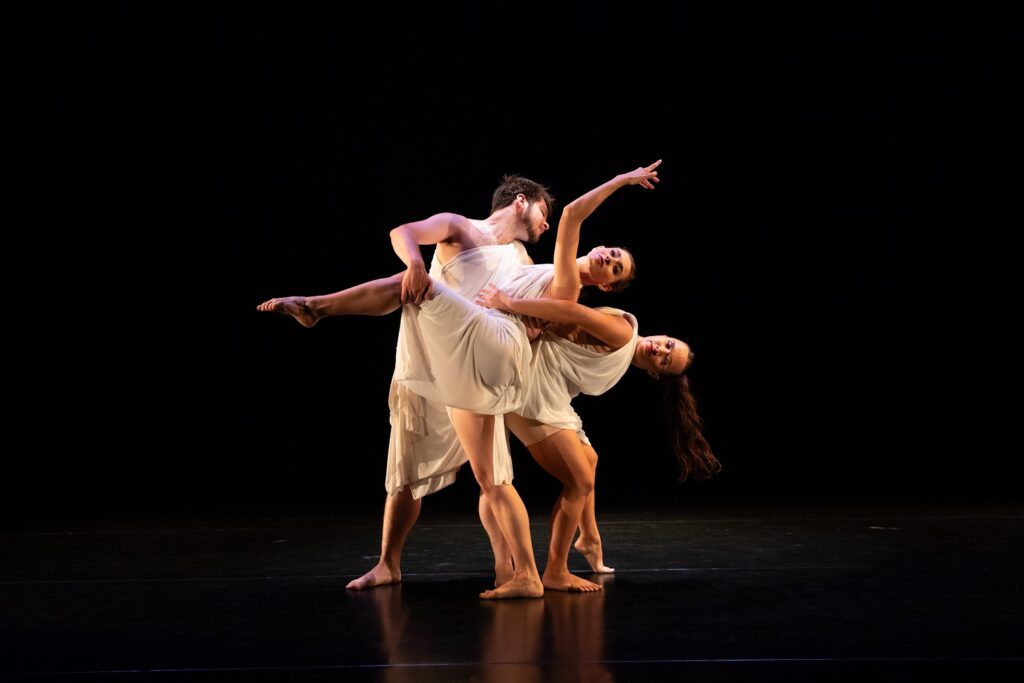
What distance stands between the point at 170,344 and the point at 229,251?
1.87ft

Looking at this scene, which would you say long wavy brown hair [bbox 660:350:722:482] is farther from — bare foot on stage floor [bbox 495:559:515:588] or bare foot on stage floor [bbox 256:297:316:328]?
bare foot on stage floor [bbox 256:297:316:328]

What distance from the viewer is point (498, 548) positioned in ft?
9.59

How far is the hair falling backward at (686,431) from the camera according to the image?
3.12 metres

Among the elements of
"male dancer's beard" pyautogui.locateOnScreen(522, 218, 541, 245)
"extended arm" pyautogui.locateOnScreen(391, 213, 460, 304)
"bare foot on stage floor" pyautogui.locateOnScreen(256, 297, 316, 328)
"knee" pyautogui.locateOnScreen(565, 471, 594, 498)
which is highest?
"male dancer's beard" pyautogui.locateOnScreen(522, 218, 541, 245)

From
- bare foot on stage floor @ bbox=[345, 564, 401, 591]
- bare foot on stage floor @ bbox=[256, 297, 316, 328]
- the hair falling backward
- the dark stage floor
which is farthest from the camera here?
the hair falling backward

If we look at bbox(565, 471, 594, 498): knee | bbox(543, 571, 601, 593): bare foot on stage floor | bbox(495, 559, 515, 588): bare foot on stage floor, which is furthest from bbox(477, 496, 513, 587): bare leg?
bbox(565, 471, 594, 498): knee

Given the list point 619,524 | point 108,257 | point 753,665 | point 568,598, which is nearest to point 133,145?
point 108,257

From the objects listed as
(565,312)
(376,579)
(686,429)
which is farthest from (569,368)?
(376,579)

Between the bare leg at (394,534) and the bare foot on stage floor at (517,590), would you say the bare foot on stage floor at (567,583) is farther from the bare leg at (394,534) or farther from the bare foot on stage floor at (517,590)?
the bare leg at (394,534)

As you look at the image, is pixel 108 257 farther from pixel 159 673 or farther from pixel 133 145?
pixel 159 673

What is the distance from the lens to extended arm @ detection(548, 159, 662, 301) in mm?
2691

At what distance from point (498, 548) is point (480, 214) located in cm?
247

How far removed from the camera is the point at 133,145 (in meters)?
5.09

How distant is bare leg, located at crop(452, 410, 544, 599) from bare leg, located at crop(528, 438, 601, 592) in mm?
76
